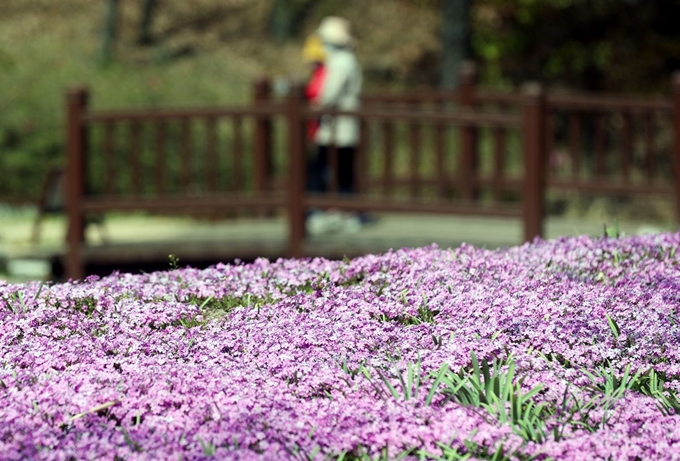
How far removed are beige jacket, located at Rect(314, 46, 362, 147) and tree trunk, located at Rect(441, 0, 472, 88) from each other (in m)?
7.10

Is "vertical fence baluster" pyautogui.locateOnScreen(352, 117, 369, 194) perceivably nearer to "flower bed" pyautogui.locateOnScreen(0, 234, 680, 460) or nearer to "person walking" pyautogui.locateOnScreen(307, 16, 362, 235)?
"person walking" pyautogui.locateOnScreen(307, 16, 362, 235)

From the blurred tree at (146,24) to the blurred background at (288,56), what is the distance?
0.04 metres

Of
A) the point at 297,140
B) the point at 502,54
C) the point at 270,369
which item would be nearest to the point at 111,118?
the point at 297,140

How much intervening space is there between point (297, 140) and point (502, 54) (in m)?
11.8

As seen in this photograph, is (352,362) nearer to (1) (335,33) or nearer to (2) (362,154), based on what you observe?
(2) (362,154)

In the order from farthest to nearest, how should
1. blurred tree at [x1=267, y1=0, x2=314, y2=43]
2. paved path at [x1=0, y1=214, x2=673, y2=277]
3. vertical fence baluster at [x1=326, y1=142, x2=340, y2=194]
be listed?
blurred tree at [x1=267, y1=0, x2=314, y2=43]
vertical fence baluster at [x1=326, y1=142, x2=340, y2=194]
paved path at [x1=0, y1=214, x2=673, y2=277]

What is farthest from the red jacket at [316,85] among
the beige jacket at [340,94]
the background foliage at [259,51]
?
the background foliage at [259,51]

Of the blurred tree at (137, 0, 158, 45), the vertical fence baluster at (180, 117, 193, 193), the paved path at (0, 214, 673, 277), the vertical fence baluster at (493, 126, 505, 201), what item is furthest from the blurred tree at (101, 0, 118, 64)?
the vertical fence baluster at (180, 117, 193, 193)

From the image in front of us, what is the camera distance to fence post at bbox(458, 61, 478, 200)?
12133 mm

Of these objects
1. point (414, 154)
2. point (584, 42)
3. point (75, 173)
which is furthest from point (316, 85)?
point (584, 42)

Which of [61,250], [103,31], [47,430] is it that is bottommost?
[61,250]

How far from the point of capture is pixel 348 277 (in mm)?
5172

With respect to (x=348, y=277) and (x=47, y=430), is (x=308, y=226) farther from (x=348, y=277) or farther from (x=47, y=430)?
(x=47, y=430)

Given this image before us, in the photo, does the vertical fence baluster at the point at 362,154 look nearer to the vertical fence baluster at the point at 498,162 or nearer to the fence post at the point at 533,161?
the fence post at the point at 533,161
